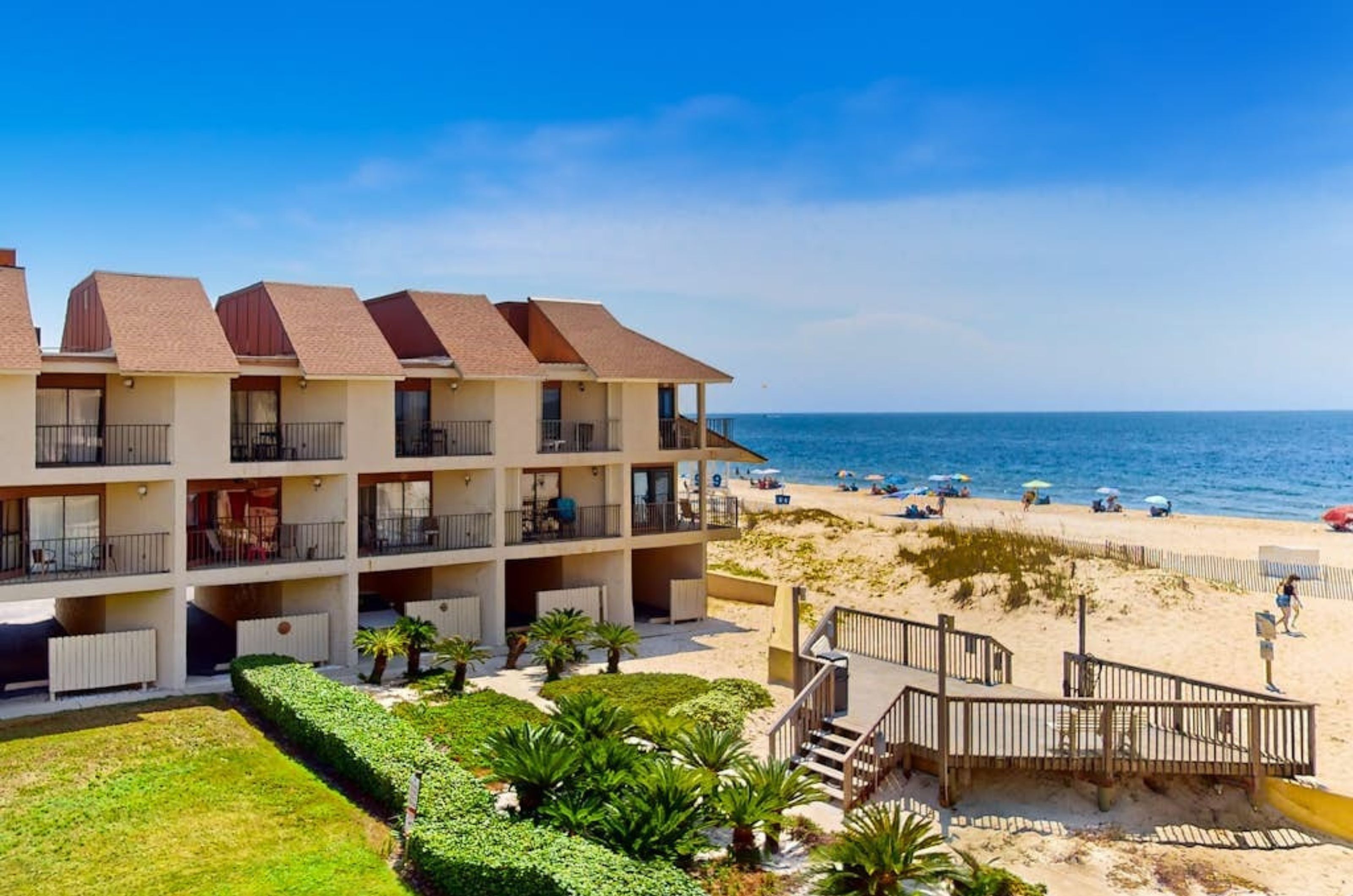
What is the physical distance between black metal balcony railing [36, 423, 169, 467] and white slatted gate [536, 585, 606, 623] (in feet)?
36.3

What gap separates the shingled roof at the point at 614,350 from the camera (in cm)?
3108

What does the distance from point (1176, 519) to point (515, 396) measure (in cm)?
5510

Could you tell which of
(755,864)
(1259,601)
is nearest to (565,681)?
(755,864)

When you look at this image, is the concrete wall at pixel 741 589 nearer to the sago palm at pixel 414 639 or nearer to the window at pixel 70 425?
the sago palm at pixel 414 639

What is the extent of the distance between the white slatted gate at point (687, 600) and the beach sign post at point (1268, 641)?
15931 mm

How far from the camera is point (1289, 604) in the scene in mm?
28266

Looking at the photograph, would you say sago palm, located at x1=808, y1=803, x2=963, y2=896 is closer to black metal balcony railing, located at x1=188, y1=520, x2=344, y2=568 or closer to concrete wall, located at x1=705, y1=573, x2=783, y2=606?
black metal balcony railing, located at x1=188, y1=520, x2=344, y2=568

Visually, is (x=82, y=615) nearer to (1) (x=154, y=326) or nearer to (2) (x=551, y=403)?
(1) (x=154, y=326)

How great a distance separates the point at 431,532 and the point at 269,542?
14.3 feet

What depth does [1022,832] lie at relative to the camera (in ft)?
54.5

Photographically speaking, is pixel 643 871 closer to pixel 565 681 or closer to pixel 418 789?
pixel 418 789

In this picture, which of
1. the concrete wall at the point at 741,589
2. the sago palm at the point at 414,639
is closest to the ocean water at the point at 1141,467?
the concrete wall at the point at 741,589

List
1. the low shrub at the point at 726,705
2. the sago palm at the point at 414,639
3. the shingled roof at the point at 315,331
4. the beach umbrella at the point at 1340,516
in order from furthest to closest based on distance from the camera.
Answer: the beach umbrella at the point at 1340,516
the shingled roof at the point at 315,331
the sago palm at the point at 414,639
the low shrub at the point at 726,705

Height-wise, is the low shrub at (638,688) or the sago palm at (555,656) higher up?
the sago palm at (555,656)
